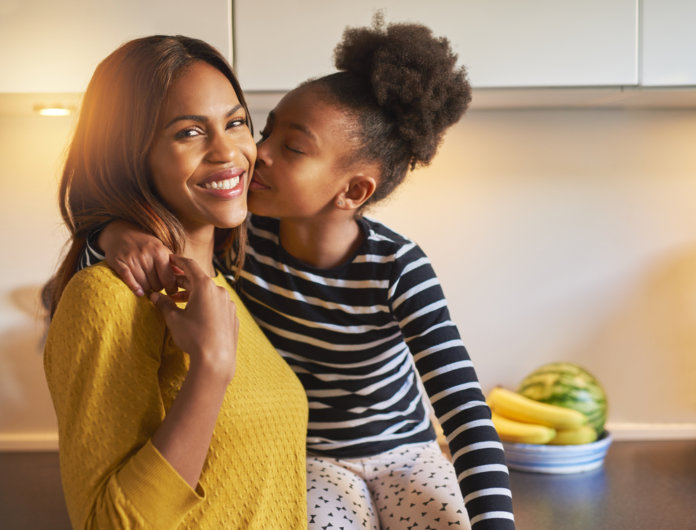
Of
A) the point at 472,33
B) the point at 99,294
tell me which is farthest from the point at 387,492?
the point at 472,33

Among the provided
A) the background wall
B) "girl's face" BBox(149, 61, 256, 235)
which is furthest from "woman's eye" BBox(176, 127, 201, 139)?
the background wall

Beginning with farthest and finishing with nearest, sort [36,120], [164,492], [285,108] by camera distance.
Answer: [36,120]
[285,108]
[164,492]

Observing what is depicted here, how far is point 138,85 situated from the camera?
2.78 feet

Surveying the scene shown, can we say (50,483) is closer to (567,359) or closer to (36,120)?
(36,120)

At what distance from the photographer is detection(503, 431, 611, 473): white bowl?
141 cm

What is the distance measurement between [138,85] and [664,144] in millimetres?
1155

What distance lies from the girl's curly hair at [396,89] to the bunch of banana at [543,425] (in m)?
0.60

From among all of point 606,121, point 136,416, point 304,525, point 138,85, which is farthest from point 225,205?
point 606,121

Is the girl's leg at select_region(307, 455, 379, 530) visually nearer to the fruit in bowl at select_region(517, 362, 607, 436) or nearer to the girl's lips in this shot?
the girl's lips

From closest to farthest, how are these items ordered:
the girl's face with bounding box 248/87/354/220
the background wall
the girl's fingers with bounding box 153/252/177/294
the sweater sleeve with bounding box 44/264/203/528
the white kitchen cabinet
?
1. the sweater sleeve with bounding box 44/264/203/528
2. the girl's fingers with bounding box 153/252/177/294
3. the girl's face with bounding box 248/87/354/220
4. the white kitchen cabinet
5. the background wall

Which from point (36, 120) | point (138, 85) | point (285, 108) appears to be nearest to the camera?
point (138, 85)

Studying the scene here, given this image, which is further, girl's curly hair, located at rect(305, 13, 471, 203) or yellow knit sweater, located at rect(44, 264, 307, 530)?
girl's curly hair, located at rect(305, 13, 471, 203)

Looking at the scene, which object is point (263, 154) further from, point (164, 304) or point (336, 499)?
point (336, 499)

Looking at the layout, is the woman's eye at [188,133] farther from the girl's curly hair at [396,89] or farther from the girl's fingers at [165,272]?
the girl's curly hair at [396,89]
